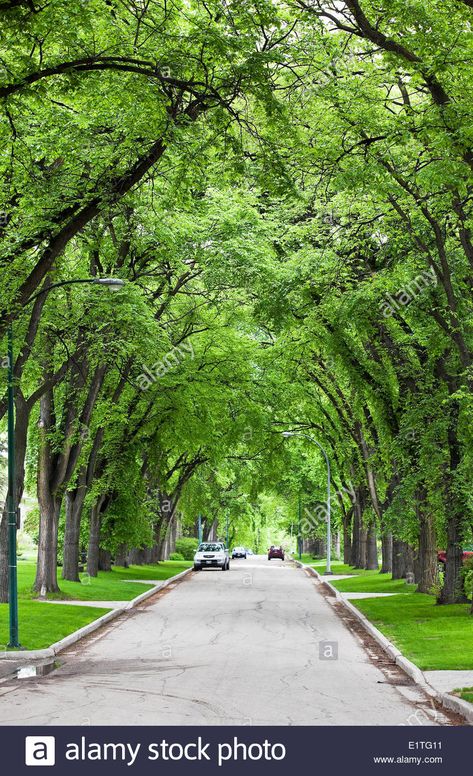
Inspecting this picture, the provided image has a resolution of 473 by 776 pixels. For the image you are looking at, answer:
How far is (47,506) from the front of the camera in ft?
96.5

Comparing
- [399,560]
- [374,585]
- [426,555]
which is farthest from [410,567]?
[426,555]

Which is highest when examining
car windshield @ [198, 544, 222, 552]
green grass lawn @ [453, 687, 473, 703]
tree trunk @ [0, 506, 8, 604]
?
tree trunk @ [0, 506, 8, 604]

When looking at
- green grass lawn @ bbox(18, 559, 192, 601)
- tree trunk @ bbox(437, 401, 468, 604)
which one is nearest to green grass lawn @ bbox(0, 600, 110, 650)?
green grass lawn @ bbox(18, 559, 192, 601)

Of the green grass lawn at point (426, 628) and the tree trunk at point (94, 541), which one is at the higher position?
the tree trunk at point (94, 541)

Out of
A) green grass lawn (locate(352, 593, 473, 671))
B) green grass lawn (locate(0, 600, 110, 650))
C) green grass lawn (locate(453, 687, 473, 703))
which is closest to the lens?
green grass lawn (locate(453, 687, 473, 703))

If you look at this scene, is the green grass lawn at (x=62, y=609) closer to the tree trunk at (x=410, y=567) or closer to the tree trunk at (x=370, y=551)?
the tree trunk at (x=410, y=567)

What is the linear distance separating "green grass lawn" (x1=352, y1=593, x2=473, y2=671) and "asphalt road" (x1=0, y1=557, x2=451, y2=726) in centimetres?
72

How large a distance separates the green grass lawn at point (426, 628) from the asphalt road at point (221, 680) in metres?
0.72

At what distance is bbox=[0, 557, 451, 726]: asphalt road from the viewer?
11.3m

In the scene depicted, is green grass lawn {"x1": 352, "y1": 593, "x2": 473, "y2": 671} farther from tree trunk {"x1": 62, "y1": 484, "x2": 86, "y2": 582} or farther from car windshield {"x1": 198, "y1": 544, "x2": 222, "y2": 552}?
car windshield {"x1": 198, "y1": 544, "x2": 222, "y2": 552}

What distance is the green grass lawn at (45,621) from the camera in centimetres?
1930

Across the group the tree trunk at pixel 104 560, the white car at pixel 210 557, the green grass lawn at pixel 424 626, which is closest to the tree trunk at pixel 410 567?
the green grass lawn at pixel 424 626

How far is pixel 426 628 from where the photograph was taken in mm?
21609

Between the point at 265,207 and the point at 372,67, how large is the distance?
12.1 metres
